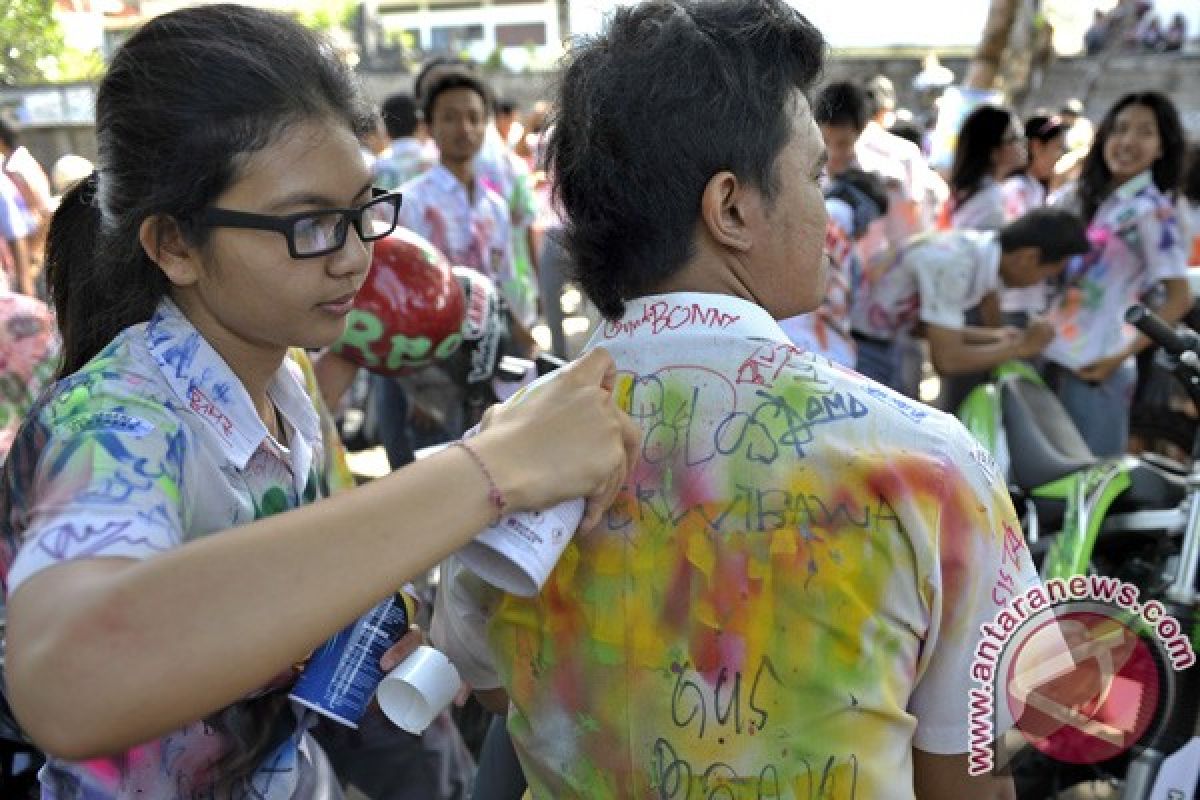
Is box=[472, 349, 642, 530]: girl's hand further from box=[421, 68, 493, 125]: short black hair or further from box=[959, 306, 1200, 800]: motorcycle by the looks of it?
box=[421, 68, 493, 125]: short black hair

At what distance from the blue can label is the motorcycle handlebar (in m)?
1.99

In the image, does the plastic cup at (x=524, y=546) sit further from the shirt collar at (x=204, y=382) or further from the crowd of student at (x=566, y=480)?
the shirt collar at (x=204, y=382)

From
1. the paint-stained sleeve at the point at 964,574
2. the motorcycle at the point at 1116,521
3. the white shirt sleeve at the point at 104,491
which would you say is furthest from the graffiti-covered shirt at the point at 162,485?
the motorcycle at the point at 1116,521

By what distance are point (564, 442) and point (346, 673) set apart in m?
0.52

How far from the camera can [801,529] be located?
46.6 inches

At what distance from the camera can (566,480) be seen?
1.06 meters

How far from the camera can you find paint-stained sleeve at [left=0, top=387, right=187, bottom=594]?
→ 3.33ft

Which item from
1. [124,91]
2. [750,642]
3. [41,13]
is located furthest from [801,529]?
[41,13]

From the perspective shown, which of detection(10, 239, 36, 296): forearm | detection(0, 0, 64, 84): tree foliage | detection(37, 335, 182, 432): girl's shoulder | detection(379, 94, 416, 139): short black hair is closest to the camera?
detection(37, 335, 182, 432): girl's shoulder

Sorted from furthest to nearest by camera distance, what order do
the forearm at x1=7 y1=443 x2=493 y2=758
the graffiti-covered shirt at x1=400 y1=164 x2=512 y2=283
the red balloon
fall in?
the graffiti-covered shirt at x1=400 y1=164 x2=512 y2=283, the red balloon, the forearm at x1=7 y1=443 x2=493 y2=758

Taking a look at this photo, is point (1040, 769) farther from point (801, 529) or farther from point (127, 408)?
point (127, 408)

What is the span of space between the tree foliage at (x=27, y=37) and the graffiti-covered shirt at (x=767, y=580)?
227 cm

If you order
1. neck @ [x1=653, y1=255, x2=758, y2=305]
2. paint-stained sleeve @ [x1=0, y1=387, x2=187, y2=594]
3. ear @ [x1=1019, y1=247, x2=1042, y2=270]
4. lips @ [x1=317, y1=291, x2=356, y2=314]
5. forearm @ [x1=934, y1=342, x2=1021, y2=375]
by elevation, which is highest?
neck @ [x1=653, y1=255, x2=758, y2=305]

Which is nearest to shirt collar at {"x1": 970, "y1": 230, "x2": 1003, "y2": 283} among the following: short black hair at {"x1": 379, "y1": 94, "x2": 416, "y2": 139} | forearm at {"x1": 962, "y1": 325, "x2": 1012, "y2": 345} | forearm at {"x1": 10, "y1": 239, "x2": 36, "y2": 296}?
forearm at {"x1": 962, "y1": 325, "x2": 1012, "y2": 345}
